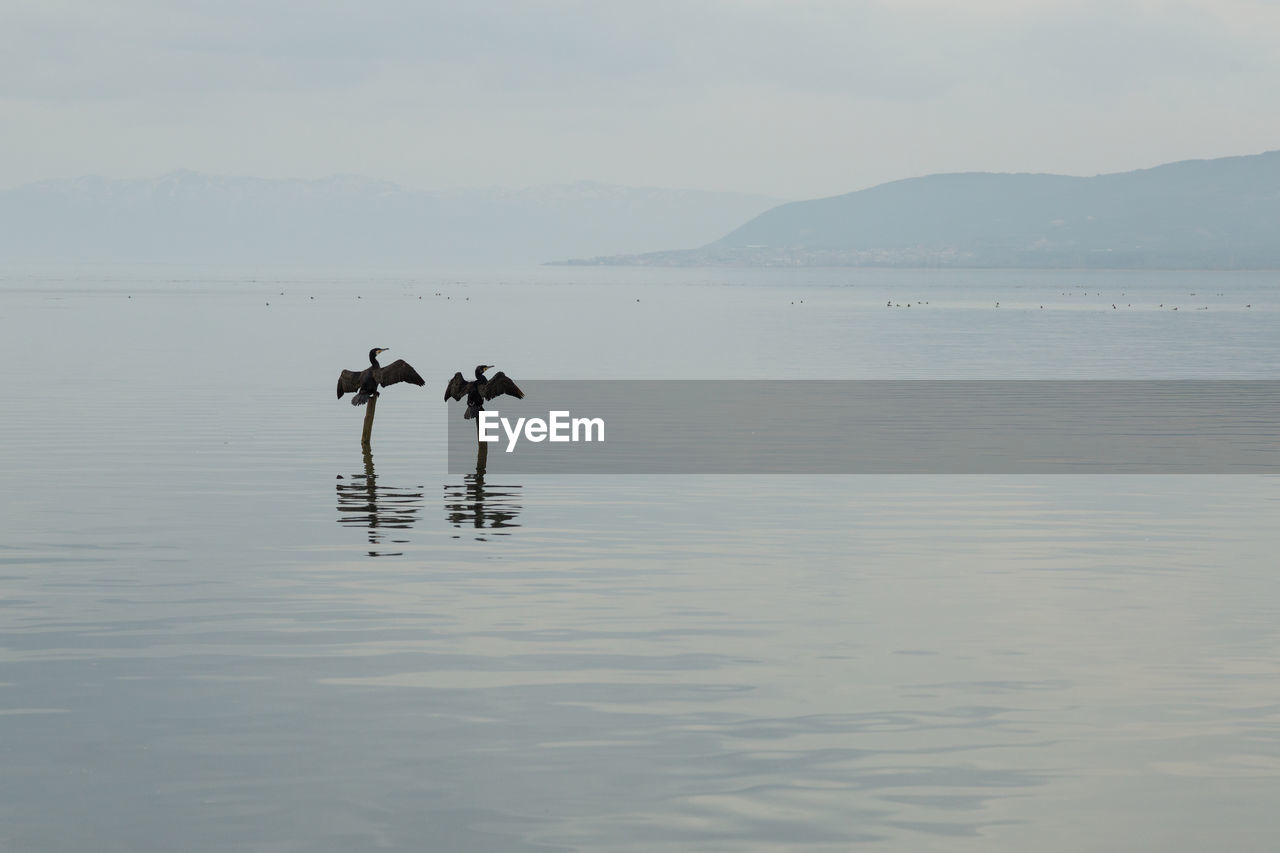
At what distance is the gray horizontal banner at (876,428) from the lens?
1593 inches

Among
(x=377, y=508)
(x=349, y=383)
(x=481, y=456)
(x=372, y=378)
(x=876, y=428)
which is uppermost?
(x=372, y=378)

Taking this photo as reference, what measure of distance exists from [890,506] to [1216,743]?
1673 centimetres

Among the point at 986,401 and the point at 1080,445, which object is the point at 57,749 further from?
the point at 986,401

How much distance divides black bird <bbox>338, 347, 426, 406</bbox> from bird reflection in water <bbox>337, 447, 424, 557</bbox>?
2.16m

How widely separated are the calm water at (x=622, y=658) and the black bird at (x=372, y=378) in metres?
1.66

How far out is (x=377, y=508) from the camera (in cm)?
3206

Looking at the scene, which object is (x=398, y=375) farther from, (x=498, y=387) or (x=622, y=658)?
(x=622, y=658)

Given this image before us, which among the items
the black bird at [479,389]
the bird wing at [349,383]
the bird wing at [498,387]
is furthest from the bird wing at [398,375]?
the bird wing at [498,387]

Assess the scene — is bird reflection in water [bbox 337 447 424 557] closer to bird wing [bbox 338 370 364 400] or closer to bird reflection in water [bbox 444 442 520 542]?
bird reflection in water [bbox 444 442 520 542]

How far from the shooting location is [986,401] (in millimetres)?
60344

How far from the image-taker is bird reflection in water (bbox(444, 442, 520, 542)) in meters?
29.7

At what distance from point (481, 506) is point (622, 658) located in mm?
13357

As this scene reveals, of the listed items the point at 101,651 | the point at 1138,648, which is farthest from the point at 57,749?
the point at 1138,648

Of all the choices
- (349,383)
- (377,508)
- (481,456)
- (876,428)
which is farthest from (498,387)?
(876,428)
